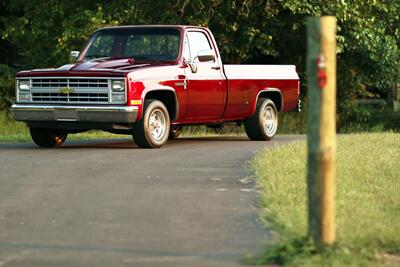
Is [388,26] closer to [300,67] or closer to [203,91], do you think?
[300,67]

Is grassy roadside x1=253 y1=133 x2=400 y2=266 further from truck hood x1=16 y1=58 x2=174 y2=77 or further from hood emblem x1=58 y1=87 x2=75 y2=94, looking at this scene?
hood emblem x1=58 y1=87 x2=75 y2=94

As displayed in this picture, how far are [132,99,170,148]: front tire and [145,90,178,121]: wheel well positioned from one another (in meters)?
0.32

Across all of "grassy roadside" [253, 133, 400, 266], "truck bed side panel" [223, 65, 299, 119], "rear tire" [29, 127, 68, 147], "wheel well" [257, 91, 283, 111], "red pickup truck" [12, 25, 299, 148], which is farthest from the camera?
"wheel well" [257, 91, 283, 111]

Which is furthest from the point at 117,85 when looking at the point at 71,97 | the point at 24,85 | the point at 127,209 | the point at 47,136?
the point at 127,209

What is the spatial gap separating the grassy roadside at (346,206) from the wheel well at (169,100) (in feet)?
6.68

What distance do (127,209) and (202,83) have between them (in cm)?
735

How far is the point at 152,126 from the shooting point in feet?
52.4

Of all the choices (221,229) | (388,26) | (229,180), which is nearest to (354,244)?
(221,229)

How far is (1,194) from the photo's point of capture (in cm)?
1095

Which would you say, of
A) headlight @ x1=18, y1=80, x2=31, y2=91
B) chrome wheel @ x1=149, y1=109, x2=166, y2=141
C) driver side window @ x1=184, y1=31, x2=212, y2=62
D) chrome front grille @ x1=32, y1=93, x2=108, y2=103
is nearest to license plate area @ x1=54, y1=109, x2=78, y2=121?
chrome front grille @ x1=32, y1=93, x2=108, y2=103

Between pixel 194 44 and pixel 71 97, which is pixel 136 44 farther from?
pixel 71 97

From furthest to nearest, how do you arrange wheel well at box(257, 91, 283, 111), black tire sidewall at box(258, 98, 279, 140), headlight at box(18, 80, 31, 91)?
wheel well at box(257, 91, 283, 111)
black tire sidewall at box(258, 98, 279, 140)
headlight at box(18, 80, 31, 91)

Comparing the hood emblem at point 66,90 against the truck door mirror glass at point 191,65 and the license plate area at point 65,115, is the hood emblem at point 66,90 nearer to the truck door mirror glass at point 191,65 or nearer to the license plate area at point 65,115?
the license plate area at point 65,115

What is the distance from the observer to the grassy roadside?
7527mm
